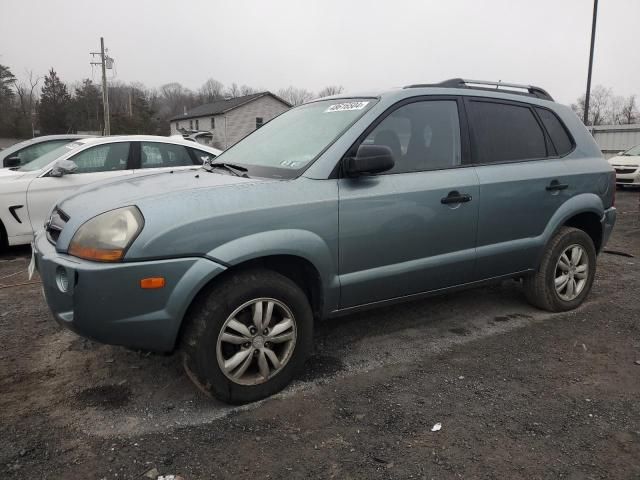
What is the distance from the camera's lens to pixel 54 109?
54.8m

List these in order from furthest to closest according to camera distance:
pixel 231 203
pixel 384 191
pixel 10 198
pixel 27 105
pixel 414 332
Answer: pixel 27 105 → pixel 10 198 → pixel 414 332 → pixel 384 191 → pixel 231 203

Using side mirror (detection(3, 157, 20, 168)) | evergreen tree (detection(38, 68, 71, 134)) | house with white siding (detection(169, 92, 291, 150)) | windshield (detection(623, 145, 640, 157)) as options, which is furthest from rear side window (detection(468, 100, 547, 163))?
evergreen tree (detection(38, 68, 71, 134))

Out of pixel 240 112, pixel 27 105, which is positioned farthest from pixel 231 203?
pixel 27 105

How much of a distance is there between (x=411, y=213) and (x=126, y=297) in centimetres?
178

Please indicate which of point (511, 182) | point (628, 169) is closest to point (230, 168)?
point (511, 182)

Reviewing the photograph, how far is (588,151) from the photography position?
4.45 metres

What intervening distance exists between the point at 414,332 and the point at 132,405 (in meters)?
2.12

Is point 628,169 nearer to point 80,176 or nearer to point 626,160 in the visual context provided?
point 626,160

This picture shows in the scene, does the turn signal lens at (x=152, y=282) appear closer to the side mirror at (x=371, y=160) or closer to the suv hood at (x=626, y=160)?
the side mirror at (x=371, y=160)

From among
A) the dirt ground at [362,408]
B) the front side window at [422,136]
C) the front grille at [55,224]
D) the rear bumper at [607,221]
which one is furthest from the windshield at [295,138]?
the rear bumper at [607,221]

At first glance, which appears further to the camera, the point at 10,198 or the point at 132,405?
the point at 10,198

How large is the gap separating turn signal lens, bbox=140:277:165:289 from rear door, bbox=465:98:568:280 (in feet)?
7.43

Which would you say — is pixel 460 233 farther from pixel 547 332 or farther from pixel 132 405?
pixel 132 405

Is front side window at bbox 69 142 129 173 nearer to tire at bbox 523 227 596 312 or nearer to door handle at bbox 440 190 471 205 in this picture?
door handle at bbox 440 190 471 205
